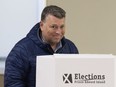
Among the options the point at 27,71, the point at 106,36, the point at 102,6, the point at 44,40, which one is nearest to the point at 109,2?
the point at 102,6

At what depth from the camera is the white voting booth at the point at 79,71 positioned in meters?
1.18

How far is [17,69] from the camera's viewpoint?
5.28ft

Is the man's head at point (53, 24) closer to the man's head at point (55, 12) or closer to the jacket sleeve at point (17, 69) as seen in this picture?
the man's head at point (55, 12)

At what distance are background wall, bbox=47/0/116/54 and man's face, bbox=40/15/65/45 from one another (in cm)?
106

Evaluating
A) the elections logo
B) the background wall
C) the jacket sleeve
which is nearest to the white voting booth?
the elections logo

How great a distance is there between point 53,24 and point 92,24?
126 cm

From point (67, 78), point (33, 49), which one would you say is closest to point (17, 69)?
point (33, 49)

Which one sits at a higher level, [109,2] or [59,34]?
[109,2]

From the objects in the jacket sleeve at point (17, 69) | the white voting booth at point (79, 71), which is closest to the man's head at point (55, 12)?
the jacket sleeve at point (17, 69)

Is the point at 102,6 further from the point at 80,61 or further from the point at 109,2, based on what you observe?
the point at 80,61

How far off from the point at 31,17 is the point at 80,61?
158cm

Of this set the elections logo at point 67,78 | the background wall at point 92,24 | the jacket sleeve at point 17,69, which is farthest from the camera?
the background wall at point 92,24

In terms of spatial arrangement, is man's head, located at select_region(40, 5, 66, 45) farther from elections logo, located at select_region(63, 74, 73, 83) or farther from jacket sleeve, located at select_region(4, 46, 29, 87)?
elections logo, located at select_region(63, 74, 73, 83)

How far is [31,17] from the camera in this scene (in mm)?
2701
